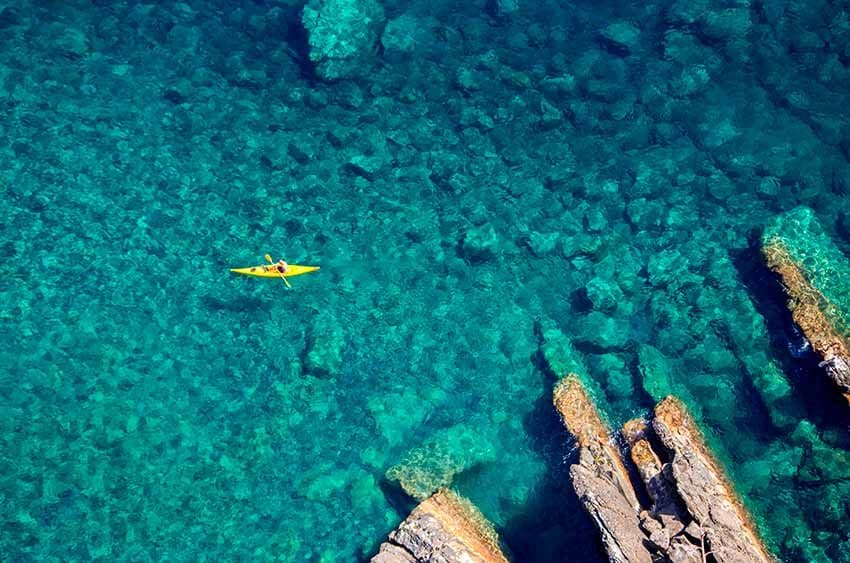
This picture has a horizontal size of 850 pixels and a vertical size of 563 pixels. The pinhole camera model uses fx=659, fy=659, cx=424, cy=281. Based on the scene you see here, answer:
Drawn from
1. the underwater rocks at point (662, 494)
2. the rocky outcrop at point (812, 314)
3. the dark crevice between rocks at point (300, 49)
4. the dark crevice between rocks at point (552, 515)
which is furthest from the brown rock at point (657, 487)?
the dark crevice between rocks at point (300, 49)

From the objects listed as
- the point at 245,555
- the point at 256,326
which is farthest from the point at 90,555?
the point at 256,326

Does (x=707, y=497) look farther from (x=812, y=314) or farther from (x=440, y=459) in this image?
(x=812, y=314)

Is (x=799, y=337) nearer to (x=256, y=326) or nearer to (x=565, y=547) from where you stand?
(x=565, y=547)

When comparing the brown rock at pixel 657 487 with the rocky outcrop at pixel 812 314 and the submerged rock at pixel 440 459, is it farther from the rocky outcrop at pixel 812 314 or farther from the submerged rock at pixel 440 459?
the rocky outcrop at pixel 812 314

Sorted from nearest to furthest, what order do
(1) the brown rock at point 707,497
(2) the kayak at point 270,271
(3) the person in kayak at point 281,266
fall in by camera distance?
(1) the brown rock at point 707,497, (3) the person in kayak at point 281,266, (2) the kayak at point 270,271

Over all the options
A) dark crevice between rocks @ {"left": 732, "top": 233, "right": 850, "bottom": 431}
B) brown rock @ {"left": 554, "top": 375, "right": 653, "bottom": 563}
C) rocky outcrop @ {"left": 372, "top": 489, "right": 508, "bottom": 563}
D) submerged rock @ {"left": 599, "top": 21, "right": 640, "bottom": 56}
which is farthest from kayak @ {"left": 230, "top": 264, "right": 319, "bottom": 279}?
submerged rock @ {"left": 599, "top": 21, "right": 640, "bottom": 56}
